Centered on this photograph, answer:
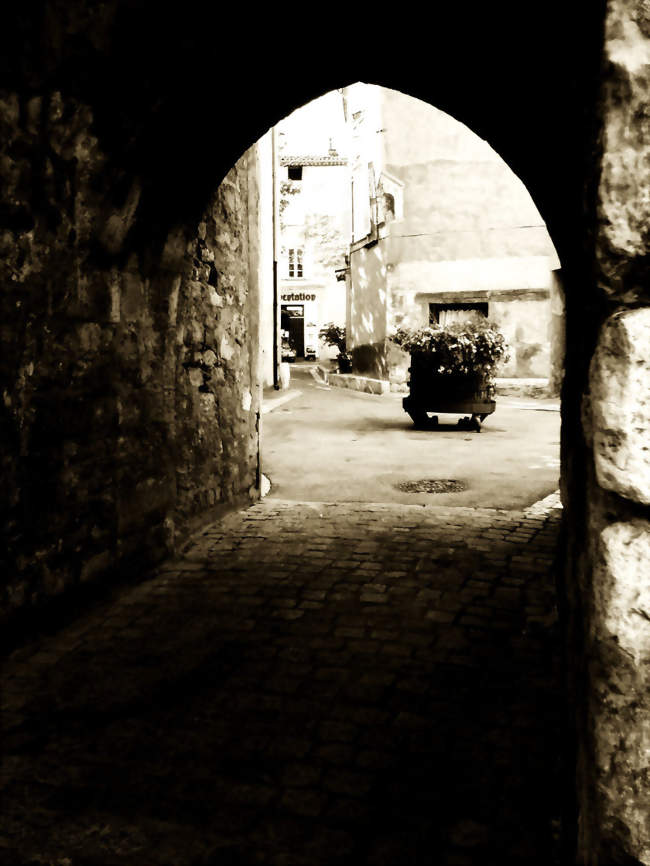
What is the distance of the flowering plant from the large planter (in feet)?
0.17

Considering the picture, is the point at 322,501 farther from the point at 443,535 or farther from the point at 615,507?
the point at 615,507

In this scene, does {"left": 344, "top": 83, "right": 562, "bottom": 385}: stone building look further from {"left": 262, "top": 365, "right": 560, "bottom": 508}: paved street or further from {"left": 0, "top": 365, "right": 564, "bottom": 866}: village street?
{"left": 0, "top": 365, "right": 564, "bottom": 866}: village street

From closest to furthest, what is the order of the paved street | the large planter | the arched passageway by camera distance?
the arched passageway → the paved street → the large planter

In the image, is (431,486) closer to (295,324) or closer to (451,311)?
(451,311)

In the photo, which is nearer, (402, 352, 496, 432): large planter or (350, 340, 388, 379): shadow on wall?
(402, 352, 496, 432): large planter

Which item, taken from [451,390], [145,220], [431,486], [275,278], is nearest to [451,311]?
[275,278]

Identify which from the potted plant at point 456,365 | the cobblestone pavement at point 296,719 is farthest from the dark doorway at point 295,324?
the cobblestone pavement at point 296,719

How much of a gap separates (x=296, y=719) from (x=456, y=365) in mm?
7127

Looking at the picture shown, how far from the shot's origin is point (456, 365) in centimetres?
908

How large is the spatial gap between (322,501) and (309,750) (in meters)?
3.24

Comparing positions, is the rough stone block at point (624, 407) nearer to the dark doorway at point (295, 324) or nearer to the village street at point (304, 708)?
the village street at point (304, 708)

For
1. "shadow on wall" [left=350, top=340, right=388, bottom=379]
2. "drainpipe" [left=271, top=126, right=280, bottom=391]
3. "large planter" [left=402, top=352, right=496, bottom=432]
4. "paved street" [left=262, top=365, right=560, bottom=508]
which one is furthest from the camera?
"shadow on wall" [left=350, top=340, right=388, bottom=379]

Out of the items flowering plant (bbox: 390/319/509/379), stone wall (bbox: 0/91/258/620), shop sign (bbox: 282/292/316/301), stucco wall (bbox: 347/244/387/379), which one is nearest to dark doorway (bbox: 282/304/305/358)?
shop sign (bbox: 282/292/316/301)

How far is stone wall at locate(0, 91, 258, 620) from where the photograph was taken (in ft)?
9.42
